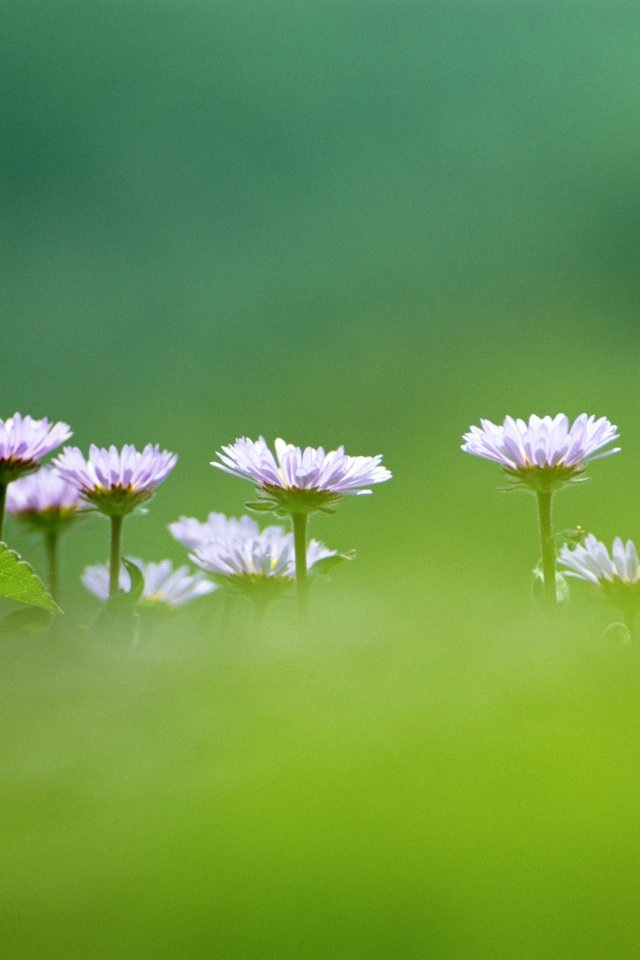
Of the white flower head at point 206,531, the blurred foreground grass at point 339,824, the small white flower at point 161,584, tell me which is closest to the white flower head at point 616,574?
the white flower head at point 206,531

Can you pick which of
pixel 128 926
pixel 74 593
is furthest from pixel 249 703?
pixel 74 593

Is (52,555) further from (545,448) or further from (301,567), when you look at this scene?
(545,448)

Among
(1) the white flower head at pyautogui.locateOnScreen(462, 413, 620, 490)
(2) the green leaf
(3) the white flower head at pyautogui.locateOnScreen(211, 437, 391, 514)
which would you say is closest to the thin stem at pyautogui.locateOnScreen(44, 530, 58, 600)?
(3) the white flower head at pyautogui.locateOnScreen(211, 437, 391, 514)

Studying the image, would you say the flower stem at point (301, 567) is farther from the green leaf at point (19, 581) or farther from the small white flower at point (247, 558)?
the green leaf at point (19, 581)

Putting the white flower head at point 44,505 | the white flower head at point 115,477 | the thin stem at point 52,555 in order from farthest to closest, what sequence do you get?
the white flower head at point 44,505 < the thin stem at point 52,555 < the white flower head at point 115,477

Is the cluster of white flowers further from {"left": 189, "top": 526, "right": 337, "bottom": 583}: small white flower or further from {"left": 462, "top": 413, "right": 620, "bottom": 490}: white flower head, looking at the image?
{"left": 462, "top": 413, "right": 620, "bottom": 490}: white flower head

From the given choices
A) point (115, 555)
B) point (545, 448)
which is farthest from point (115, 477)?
point (545, 448)
